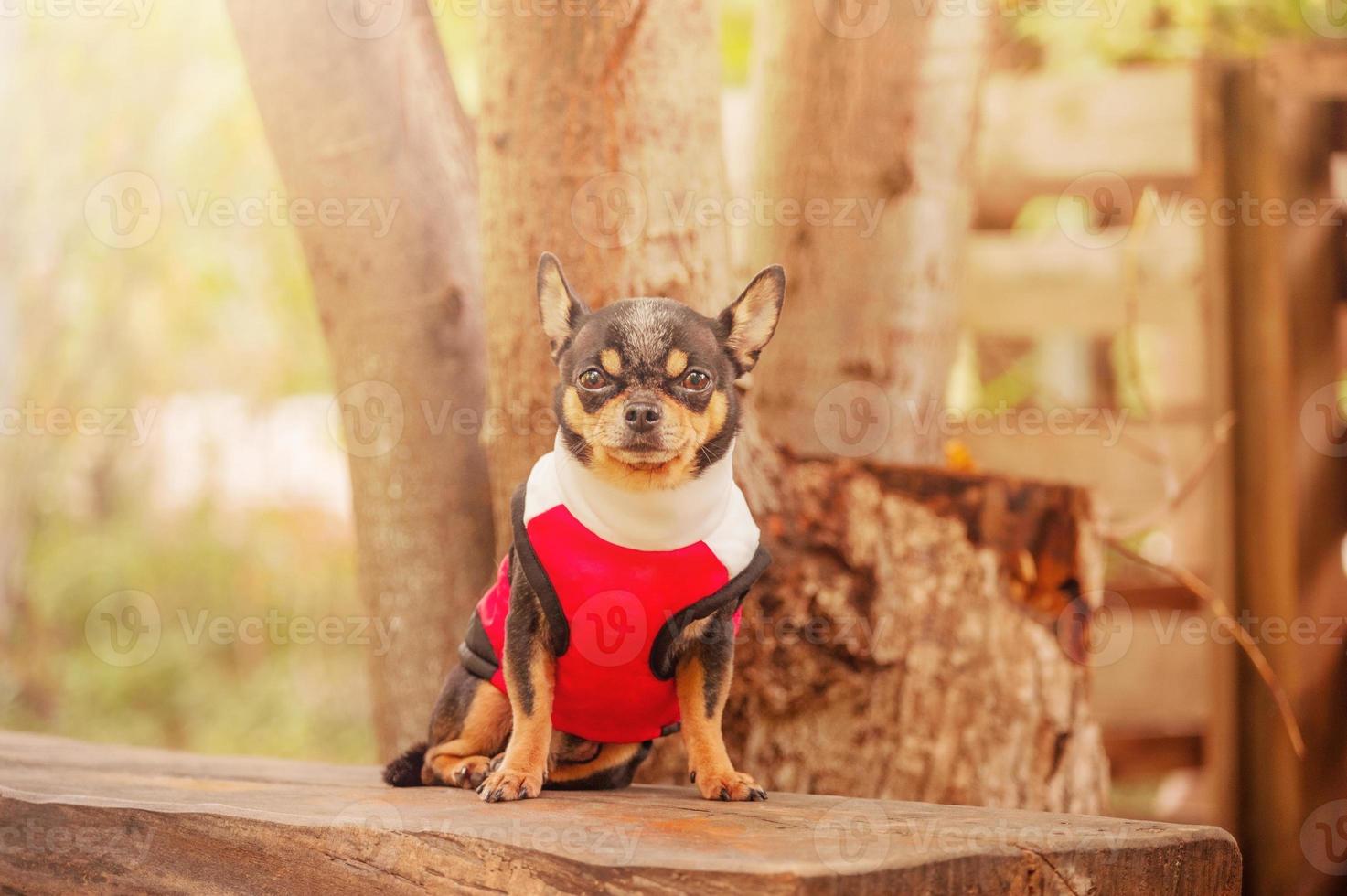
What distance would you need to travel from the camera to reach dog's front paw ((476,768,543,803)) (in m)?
2.62

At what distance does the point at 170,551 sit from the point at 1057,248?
8154mm

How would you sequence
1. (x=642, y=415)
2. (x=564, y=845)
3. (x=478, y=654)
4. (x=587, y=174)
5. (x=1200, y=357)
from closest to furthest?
1. (x=564, y=845)
2. (x=642, y=415)
3. (x=478, y=654)
4. (x=587, y=174)
5. (x=1200, y=357)

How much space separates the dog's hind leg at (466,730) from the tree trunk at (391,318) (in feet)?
2.53

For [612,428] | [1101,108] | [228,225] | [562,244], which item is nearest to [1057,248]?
[1101,108]

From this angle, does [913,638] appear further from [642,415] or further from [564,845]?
[564,845]

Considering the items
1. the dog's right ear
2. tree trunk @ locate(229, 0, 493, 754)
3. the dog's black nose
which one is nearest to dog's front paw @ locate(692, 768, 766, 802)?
the dog's black nose

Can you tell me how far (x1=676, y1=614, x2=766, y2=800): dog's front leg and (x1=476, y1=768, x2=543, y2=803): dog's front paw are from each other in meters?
0.38

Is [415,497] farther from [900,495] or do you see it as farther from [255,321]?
[255,321]

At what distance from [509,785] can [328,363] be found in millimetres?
2787

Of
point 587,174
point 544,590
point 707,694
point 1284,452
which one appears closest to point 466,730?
point 544,590

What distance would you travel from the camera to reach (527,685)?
271cm

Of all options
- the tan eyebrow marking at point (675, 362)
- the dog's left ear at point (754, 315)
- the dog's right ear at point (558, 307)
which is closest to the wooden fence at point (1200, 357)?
the dog's left ear at point (754, 315)

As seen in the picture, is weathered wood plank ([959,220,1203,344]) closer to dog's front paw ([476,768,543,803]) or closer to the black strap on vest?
the black strap on vest

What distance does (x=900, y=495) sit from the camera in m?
3.66
